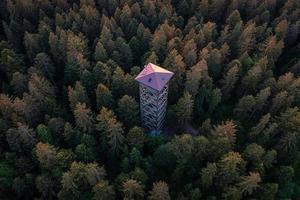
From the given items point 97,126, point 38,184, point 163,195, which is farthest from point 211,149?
point 38,184

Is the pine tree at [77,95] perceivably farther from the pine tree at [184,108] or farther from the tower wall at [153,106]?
the pine tree at [184,108]

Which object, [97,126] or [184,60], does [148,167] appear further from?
Answer: [184,60]

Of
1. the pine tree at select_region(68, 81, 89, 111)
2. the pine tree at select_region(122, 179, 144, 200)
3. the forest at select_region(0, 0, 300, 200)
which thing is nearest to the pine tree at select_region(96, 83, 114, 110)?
the forest at select_region(0, 0, 300, 200)

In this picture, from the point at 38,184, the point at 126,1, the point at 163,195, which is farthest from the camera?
the point at 126,1

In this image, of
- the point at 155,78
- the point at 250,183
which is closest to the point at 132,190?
the point at 155,78

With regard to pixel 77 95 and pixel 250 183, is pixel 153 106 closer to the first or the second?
pixel 77 95

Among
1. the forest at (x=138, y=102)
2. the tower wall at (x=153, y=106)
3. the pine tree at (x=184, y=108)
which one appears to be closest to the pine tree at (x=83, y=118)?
the forest at (x=138, y=102)
